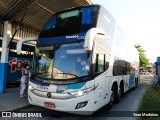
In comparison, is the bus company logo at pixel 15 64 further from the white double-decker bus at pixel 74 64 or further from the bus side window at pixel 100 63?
the bus side window at pixel 100 63

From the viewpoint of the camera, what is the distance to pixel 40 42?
7.98m

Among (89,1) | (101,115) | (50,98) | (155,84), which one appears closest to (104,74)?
(101,115)

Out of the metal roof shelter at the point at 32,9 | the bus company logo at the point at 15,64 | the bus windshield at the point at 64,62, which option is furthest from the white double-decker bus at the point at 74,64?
the bus company logo at the point at 15,64

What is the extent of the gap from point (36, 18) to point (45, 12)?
766mm

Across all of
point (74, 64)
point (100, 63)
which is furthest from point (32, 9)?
point (74, 64)

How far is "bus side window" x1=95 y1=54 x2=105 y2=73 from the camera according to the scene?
23.9 ft

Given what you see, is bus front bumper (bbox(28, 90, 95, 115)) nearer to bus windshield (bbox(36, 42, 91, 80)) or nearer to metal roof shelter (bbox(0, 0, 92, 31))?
bus windshield (bbox(36, 42, 91, 80))

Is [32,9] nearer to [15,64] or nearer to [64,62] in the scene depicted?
[15,64]

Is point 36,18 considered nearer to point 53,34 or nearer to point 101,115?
point 53,34

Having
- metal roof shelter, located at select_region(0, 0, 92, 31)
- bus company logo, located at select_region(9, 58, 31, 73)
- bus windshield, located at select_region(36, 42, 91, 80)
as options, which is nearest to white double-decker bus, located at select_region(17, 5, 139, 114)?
bus windshield, located at select_region(36, 42, 91, 80)

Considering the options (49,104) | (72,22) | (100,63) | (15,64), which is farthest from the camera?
(15,64)

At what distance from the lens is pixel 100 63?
298 inches

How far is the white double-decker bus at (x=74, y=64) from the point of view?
669cm

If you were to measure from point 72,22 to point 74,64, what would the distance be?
5.88ft
